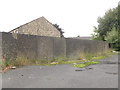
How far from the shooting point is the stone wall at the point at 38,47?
552cm

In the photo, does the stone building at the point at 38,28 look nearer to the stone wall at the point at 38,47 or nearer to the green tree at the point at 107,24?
the green tree at the point at 107,24

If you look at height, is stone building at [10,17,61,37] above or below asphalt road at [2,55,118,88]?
above

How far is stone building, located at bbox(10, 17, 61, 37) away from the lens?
1878cm

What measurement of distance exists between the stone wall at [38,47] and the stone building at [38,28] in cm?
1226

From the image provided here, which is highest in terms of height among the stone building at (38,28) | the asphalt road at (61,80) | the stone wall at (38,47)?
the stone building at (38,28)

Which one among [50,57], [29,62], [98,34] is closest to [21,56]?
[29,62]

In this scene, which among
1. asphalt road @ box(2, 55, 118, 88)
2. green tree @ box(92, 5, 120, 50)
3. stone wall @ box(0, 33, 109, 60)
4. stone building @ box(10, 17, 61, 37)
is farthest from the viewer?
green tree @ box(92, 5, 120, 50)

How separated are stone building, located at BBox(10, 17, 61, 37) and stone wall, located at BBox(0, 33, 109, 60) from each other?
1226 cm

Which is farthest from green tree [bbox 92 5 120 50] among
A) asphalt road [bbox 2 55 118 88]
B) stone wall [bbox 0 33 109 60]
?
asphalt road [bbox 2 55 118 88]

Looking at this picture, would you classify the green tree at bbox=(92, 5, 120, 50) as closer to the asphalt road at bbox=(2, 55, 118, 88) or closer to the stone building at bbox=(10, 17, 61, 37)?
the stone building at bbox=(10, 17, 61, 37)

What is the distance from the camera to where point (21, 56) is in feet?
19.4

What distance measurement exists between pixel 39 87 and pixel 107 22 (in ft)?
83.4

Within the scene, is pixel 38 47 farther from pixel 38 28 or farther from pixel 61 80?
pixel 38 28

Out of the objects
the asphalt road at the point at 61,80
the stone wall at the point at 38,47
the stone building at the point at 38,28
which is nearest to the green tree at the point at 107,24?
the stone building at the point at 38,28
